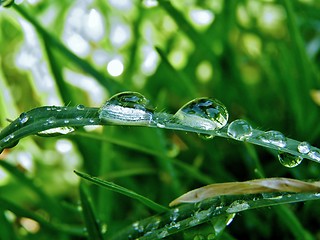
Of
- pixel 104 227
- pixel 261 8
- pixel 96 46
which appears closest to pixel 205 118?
pixel 104 227

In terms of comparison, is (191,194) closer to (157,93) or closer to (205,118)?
(205,118)

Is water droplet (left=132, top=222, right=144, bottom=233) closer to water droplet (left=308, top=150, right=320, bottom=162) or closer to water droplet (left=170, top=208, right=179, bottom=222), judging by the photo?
water droplet (left=170, top=208, right=179, bottom=222)

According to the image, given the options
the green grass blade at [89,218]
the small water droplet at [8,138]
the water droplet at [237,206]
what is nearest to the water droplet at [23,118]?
the small water droplet at [8,138]

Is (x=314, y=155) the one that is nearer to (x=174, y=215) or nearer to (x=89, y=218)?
(x=174, y=215)

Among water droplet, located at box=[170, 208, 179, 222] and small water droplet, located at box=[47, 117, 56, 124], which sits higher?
small water droplet, located at box=[47, 117, 56, 124]

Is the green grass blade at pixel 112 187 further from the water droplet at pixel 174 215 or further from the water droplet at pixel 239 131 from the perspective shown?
the water droplet at pixel 239 131

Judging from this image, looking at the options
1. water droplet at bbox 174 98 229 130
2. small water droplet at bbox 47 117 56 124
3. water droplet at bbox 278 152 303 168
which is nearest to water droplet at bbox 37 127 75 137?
small water droplet at bbox 47 117 56 124

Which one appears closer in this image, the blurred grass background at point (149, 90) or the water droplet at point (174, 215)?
the water droplet at point (174, 215)
